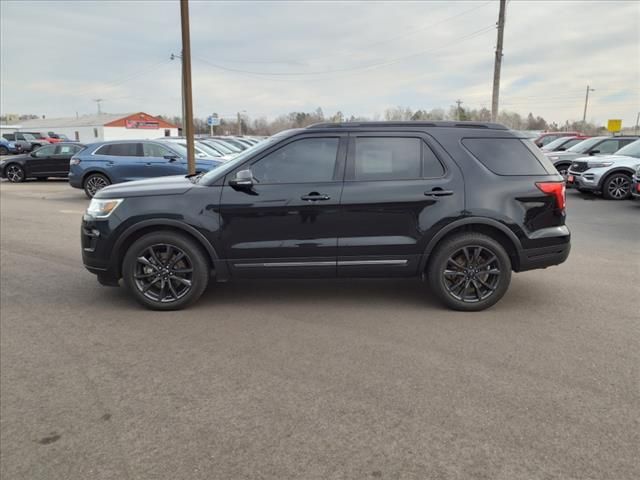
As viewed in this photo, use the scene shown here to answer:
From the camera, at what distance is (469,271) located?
4.95m

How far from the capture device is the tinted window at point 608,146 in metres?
16.9

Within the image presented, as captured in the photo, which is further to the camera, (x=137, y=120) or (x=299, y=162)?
(x=137, y=120)

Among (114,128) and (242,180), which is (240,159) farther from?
(114,128)

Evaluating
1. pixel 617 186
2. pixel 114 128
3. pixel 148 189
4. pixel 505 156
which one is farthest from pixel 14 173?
pixel 114 128

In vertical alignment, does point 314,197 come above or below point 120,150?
below

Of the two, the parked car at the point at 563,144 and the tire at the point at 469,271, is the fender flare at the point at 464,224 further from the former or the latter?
the parked car at the point at 563,144

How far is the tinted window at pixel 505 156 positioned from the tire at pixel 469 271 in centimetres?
73

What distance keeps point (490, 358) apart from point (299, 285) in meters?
2.56

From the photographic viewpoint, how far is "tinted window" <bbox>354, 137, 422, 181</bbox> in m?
4.93

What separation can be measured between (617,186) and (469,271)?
36.9ft

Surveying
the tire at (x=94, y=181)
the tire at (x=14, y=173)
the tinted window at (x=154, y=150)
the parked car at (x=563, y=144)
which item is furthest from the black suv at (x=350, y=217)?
the tire at (x=14, y=173)

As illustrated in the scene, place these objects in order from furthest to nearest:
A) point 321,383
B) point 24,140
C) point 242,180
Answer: point 24,140 < point 242,180 < point 321,383

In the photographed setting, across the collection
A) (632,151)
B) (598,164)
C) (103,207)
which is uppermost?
(632,151)

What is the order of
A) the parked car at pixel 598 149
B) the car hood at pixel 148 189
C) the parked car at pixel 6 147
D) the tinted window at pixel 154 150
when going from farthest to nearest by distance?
the parked car at pixel 6 147
the parked car at pixel 598 149
the tinted window at pixel 154 150
the car hood at pixel 148 189
